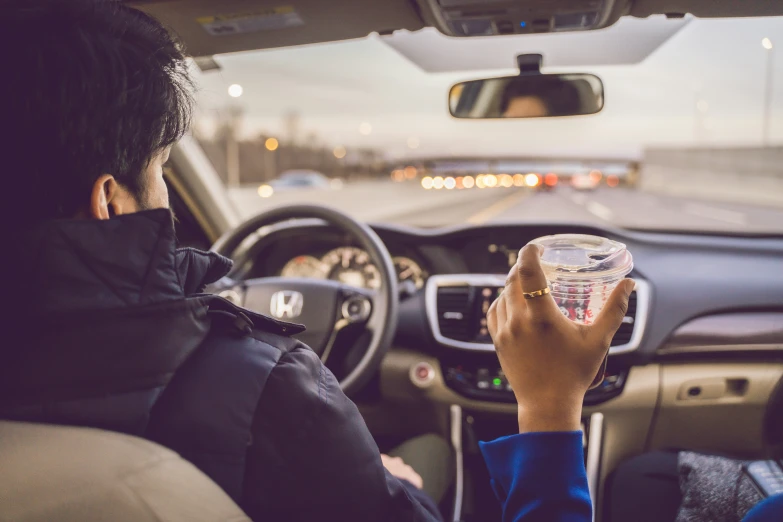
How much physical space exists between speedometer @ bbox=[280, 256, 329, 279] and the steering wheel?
0.84 metres

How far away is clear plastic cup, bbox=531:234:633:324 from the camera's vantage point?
5.91 feet

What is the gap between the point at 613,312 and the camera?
51.5 inches

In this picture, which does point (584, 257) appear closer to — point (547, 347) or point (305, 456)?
point (547, 347)

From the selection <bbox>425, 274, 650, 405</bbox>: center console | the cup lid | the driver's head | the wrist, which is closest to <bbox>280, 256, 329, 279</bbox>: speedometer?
<bbox>425, 274, 650, 405</bbox>: center console

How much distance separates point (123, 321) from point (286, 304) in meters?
2.09

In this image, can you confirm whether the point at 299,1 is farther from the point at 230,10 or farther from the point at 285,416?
the point at 285,416

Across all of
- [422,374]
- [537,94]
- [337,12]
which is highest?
[337,12]

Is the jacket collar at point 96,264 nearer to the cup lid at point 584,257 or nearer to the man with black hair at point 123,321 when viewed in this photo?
the man with black hair at point 123,321

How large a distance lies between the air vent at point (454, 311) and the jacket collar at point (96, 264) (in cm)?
266

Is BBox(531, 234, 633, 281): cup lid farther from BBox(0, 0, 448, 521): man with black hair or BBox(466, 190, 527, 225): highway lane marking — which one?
BBox(466, 190, 527, 225): highway lane marking

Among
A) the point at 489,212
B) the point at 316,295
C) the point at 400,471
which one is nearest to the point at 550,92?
the point at 316,295

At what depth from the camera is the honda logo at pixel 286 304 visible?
3.22m

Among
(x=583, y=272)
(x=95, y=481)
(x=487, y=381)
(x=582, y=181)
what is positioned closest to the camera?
(x=95, y=481)

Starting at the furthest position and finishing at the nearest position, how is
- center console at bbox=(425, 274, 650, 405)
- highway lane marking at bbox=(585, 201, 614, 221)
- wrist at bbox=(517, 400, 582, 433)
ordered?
1. highway lane marking at bbox=(585, 201, 614, 221)
2. center console at bbox=(425, 274, 650, 405)
3. wrist at bbox=(517, 400, 582, 433)
